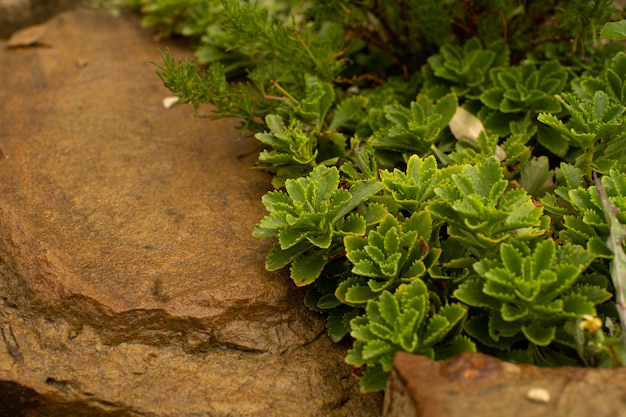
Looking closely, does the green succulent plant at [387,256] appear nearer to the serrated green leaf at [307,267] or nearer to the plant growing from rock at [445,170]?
the plant growing from rock at [445,170]

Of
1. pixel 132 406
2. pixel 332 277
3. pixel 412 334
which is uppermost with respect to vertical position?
pixel 412 334

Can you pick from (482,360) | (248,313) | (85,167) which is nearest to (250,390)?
(248,313)

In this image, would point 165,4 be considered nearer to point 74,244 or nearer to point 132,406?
point 74,244

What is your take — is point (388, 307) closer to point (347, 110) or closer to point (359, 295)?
point (359, 295)

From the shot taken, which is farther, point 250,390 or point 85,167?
point 85,167

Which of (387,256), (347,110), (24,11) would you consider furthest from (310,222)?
(24,11)

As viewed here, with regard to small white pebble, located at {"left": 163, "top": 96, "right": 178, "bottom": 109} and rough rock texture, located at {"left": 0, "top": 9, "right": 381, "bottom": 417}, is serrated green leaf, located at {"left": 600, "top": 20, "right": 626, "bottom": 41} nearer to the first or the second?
rough rock texture, located at {"left": 0, "top": 9, "right": 381, "bottom": 417}

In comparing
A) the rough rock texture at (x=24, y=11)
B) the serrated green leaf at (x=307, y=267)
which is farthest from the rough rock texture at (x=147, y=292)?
the rough rock texture at (x=24, y=11)
